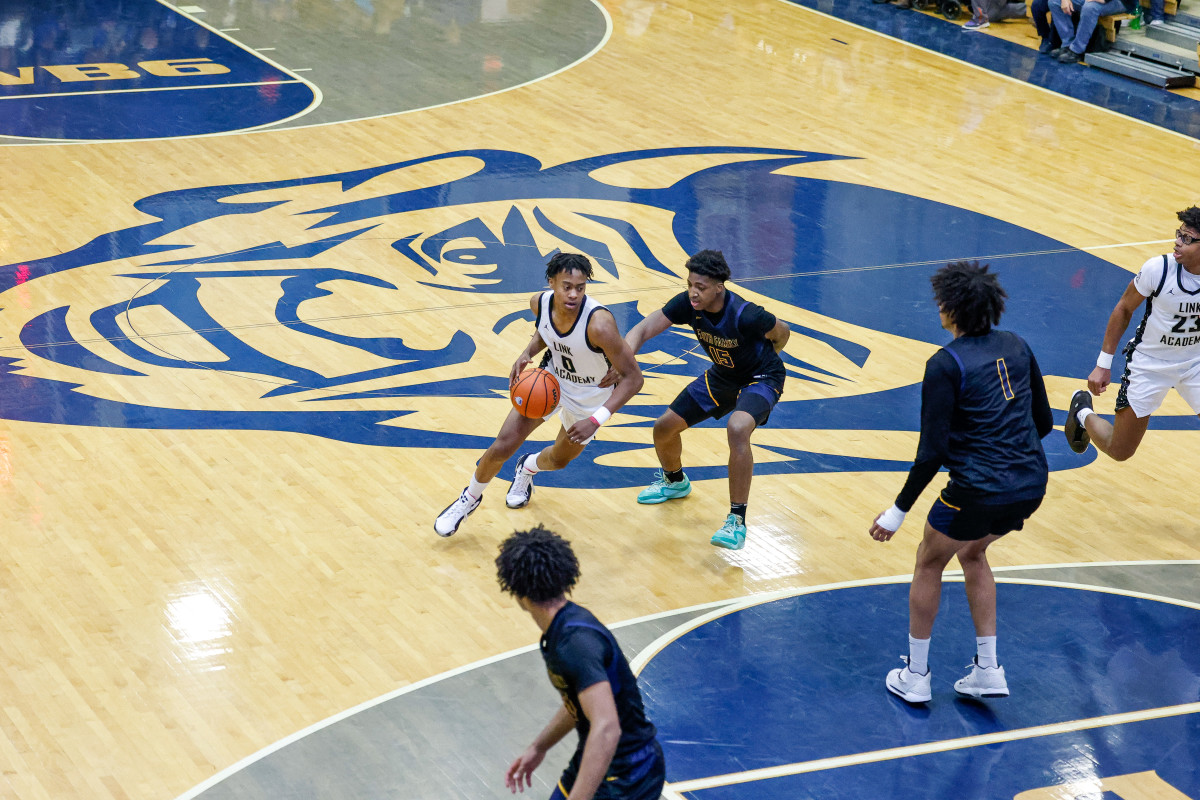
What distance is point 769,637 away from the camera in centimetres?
679

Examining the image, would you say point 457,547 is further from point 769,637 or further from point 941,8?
point 941,8

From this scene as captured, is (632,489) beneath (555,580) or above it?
beneath

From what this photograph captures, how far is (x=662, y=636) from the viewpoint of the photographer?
6.73 m

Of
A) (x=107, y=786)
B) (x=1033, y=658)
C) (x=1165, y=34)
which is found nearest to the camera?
(x=107, y=786)

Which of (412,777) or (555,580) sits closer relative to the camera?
(555,580)

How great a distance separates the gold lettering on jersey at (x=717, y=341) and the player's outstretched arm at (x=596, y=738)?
11.7 ft

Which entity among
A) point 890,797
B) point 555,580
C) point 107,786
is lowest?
point 107,786

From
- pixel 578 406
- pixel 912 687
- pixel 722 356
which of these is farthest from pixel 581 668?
pixel 722 356

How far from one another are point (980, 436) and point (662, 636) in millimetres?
1947

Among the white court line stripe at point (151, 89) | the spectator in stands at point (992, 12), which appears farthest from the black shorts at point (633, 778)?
the spectator in stands at point (992, 12)

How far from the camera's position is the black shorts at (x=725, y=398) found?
739 cm

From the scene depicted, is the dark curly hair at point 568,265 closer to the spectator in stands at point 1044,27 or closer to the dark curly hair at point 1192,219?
the dark curly hair at point 1192,219

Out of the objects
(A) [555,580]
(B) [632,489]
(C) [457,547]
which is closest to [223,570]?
(C) [457,547]

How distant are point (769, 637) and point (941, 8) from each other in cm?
1585
